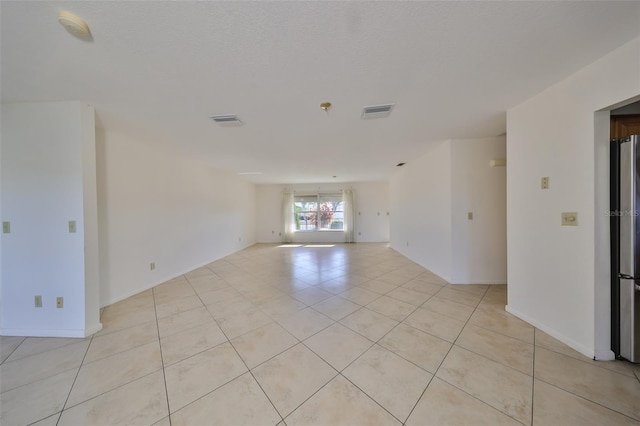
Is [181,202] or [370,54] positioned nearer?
[370,54]

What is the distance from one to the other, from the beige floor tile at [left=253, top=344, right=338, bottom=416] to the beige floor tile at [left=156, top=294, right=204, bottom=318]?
1564 mm

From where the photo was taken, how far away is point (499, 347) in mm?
1729

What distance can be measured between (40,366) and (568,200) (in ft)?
15.1

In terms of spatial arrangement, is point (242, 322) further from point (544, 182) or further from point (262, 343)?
point (544, 182)

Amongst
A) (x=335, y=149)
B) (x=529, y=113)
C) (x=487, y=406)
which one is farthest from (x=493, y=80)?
(x=487, y=406)

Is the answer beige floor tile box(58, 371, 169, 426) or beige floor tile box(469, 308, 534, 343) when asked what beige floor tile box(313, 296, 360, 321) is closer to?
beige floor tile box(469, 308, 534, 343)

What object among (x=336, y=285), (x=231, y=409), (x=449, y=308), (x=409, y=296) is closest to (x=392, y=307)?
(x=409, y=296)

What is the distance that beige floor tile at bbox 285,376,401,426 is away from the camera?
114 cm

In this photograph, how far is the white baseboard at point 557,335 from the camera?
5.26 ft

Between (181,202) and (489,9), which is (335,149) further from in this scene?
(181,202)

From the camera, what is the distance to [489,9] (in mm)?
Result: 1079

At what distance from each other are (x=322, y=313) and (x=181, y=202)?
3.42 m

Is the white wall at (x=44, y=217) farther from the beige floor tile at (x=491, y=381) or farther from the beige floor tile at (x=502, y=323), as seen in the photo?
the beige floor tile at (x=502, y=323)

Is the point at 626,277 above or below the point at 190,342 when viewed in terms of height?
above
